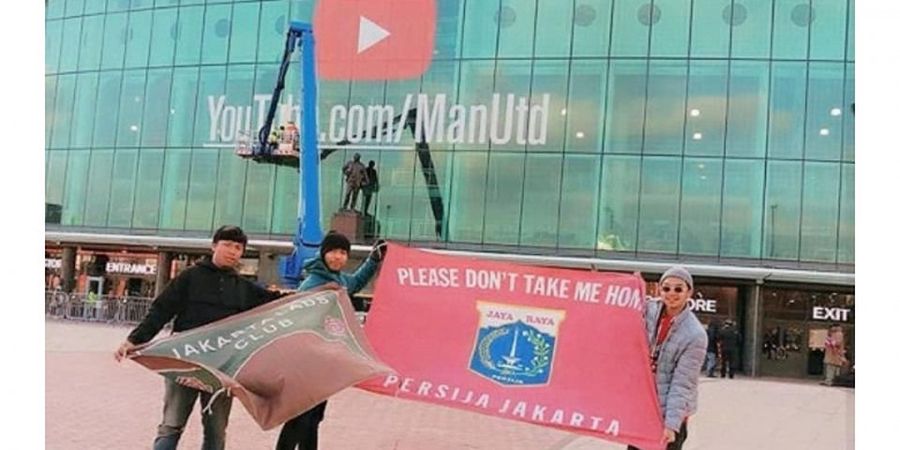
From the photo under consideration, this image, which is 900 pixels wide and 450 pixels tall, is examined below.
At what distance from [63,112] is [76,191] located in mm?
3135

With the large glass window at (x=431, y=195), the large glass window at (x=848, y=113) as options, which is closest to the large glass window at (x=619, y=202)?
the large glass window at (x=431, y=195)

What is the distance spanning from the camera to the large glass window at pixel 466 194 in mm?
27391

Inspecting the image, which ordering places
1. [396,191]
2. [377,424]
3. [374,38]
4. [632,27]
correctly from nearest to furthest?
[377,424] → [632,27] → [396,191] → [374,38]

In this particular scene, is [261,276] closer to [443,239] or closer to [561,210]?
[443,239]

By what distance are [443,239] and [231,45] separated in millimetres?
10228

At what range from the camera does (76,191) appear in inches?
1280

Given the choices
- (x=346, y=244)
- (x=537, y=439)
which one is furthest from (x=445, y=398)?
(x=537, y=439)

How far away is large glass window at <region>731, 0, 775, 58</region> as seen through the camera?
85.4 ft

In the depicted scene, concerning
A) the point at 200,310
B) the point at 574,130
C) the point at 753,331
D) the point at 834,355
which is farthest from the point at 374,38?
the point at 200,310

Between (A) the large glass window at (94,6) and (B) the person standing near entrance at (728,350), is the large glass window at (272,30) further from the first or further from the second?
(B) the person standing near entrance at (728,350)

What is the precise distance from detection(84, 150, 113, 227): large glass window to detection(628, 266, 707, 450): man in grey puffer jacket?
29.7 meters

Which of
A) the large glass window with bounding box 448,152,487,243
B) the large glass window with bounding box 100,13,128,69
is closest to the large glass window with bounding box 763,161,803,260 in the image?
the large glass window with bounding box 448,152,487,243

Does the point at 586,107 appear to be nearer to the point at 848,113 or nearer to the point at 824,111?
the point at 824,111

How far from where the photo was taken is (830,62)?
25703 mm
